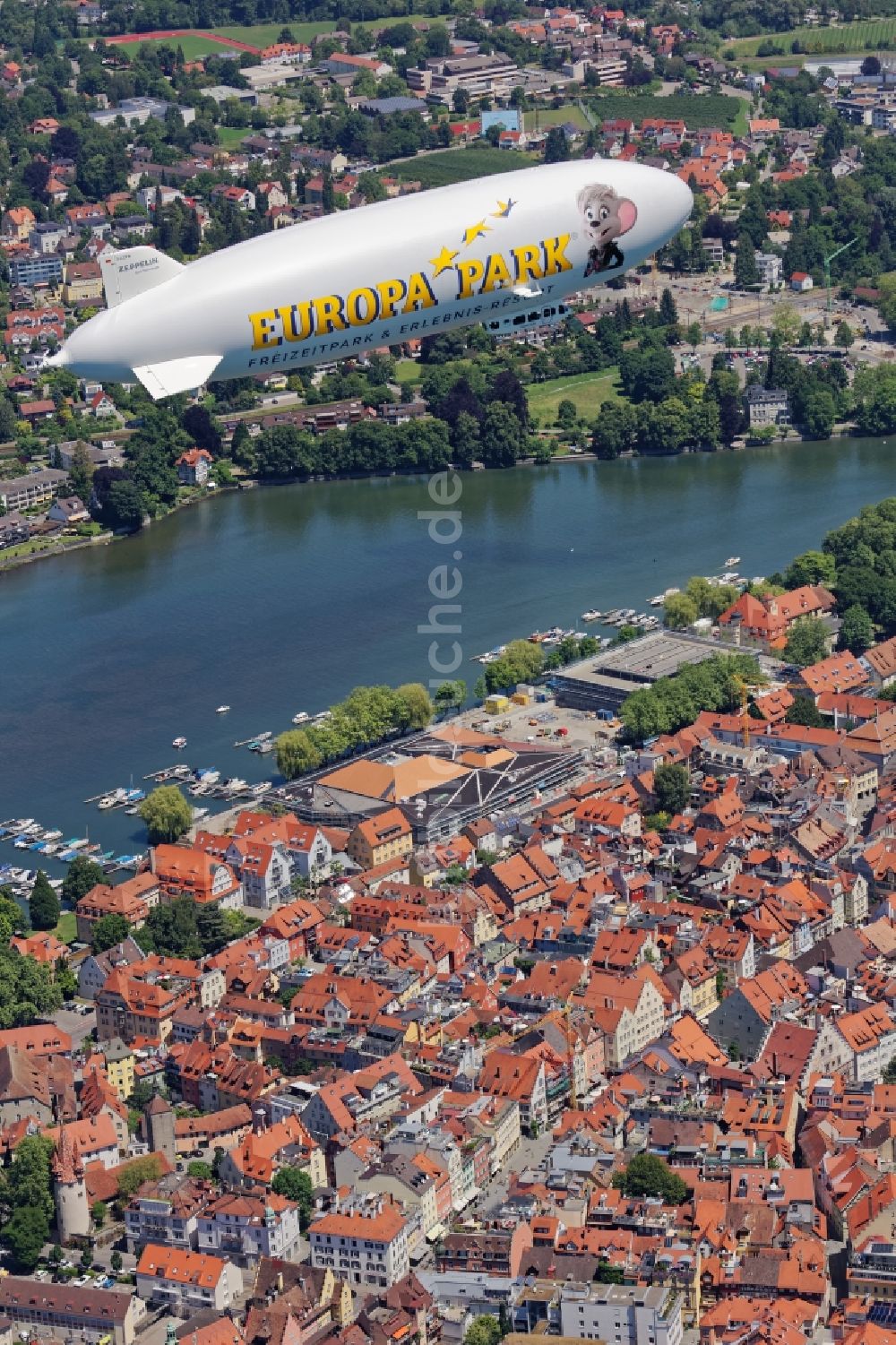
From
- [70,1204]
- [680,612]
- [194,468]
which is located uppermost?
[194,468]

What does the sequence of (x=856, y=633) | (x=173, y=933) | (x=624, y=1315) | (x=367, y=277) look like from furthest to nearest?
1. (x=856, y=633)
2. (x=173, y=933)
3. (x=367, y=277)
4. (x=624, y=1315)

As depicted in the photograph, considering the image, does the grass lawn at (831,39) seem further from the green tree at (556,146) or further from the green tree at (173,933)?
the green tree at (173,933)

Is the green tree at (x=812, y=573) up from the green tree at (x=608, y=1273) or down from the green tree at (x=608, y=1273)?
up

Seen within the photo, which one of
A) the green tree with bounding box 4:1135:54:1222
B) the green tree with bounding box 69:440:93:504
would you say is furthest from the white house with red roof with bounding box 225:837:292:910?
the green tree with bounding box 69:440:93:504

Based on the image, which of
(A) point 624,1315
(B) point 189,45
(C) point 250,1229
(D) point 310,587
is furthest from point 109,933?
(B) point 189,45

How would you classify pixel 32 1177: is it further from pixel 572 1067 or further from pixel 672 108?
pixel 672 108

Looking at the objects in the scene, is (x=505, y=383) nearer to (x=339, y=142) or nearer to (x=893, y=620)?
(x=893, y=620)

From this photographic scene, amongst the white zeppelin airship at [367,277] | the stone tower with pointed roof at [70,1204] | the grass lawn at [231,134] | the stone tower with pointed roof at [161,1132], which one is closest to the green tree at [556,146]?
the grass lawn at [231,134]
